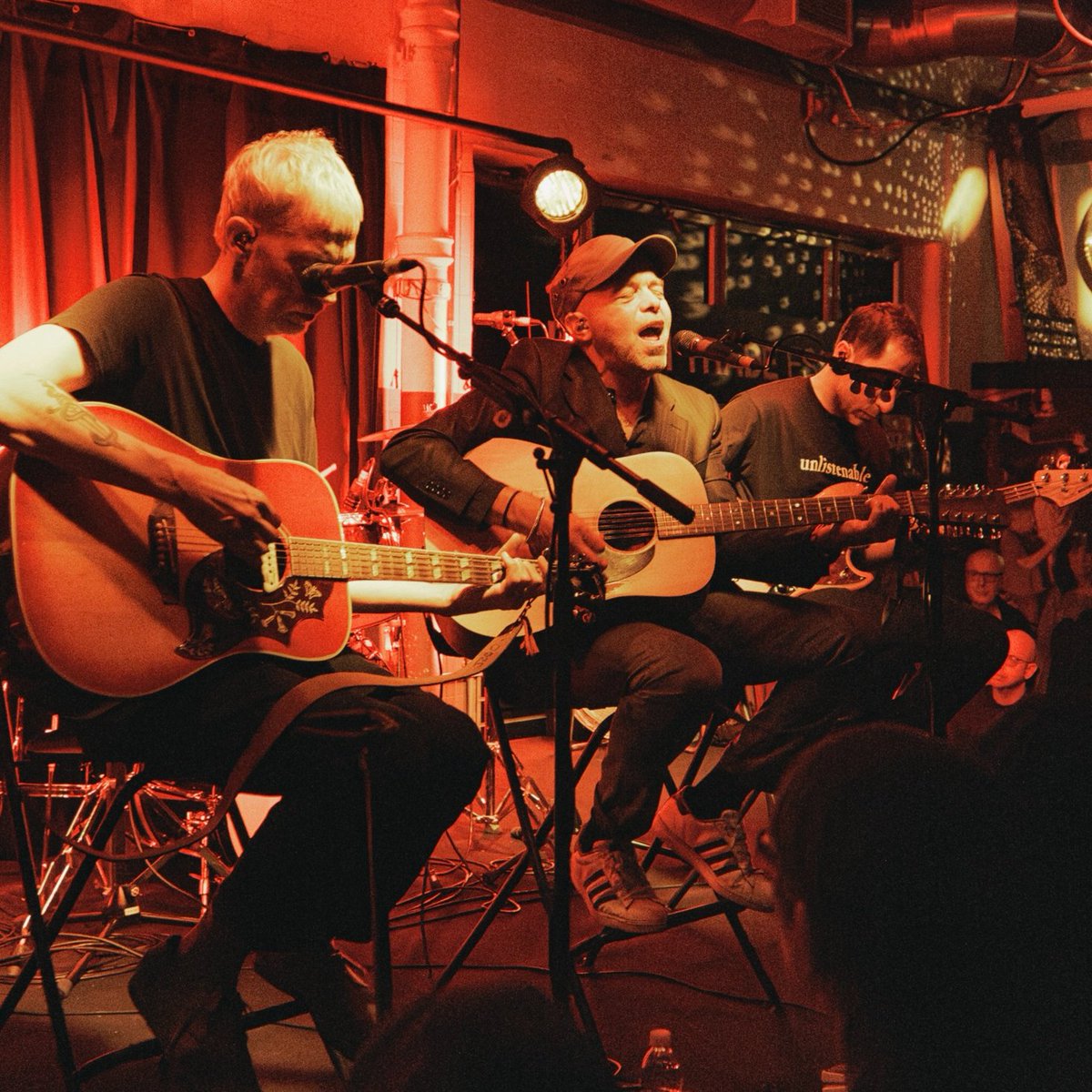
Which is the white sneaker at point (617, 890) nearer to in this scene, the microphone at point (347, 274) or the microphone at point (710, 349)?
the microphone at point (710, 349)

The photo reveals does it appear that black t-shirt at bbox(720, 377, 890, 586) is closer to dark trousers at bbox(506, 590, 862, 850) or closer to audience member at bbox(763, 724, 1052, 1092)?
dark trousers at bbox(506, 590, 862, 850)

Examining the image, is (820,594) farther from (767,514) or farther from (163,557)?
(163,557)

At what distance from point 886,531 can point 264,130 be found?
3.67 m

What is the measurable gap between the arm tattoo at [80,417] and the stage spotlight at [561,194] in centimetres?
269

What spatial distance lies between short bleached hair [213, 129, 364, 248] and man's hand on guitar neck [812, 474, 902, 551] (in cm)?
165

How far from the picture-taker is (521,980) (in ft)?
2.92

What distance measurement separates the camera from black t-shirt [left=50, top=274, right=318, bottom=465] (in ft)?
7.73

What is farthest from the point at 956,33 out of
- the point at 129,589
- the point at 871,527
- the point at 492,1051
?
the point at 492,1051

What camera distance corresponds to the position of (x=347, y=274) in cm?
224

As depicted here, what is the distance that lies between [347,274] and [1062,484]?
2.54 metres

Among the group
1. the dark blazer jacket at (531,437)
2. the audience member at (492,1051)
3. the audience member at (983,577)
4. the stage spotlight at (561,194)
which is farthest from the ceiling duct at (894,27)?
the audience member at (492,1051)

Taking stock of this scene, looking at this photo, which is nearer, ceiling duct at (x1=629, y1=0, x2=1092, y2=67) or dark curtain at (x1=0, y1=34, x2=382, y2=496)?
dark curtain at (x1=0, y1=34, x2=382, y2=496)

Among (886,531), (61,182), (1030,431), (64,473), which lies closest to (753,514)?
(886,531)

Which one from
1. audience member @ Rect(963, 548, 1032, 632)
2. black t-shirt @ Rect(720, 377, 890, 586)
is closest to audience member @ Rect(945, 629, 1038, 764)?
audience member @ Rect(963, 548, 1032, 632)
